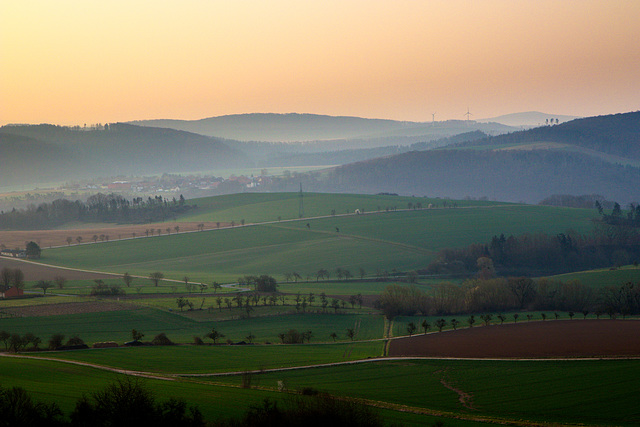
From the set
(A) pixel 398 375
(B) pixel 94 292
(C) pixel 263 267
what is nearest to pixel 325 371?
(A) pixel 398 375

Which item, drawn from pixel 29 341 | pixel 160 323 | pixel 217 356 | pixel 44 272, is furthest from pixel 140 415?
pixel 44 272

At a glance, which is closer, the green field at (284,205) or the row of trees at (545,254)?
the row of trees at (545,254)

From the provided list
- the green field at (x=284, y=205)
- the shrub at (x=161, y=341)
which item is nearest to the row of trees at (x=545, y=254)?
the green field at (x=284, y=205)

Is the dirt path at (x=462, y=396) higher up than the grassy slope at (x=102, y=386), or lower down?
lower down

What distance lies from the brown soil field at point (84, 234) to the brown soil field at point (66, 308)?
2235 inches

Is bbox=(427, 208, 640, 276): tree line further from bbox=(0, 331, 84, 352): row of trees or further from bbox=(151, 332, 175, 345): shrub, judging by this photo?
bbox=(0, 331, 84, 352): row of trees

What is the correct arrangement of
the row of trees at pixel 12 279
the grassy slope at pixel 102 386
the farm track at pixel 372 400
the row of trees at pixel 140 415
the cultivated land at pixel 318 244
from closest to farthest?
the row of trees at pixel 140 415
the grassy slope at pixel 102 386
the farm track at pixel 372 400
the row of trees at pixel 12 279
the cultivated land at pixel 318 244

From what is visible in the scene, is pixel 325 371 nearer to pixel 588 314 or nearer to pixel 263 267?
pixel 588 314

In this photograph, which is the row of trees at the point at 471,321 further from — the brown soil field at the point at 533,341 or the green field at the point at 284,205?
the green field at the point at 284,205

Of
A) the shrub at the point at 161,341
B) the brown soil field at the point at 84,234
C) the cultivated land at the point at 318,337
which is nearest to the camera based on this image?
the cultivated land at the point at 318,337

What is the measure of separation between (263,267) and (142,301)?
33.6 metres

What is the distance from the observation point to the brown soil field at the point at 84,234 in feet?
432

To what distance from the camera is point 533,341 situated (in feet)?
183

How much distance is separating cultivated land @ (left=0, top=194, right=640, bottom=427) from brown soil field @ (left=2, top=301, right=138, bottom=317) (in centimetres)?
23
